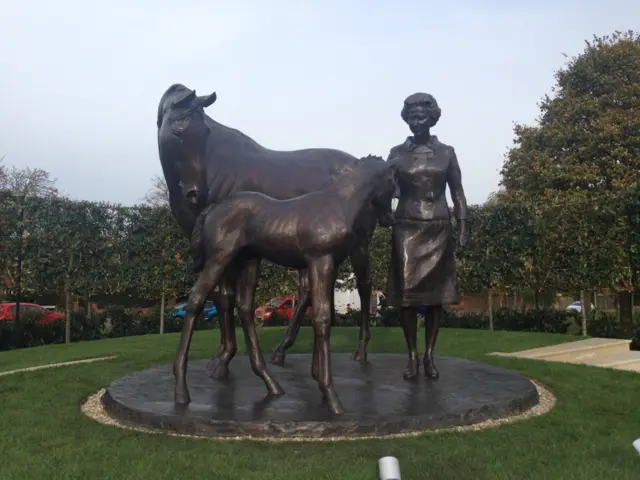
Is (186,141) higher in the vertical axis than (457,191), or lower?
higher

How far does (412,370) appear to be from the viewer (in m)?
6.18

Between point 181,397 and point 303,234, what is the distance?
1810mm

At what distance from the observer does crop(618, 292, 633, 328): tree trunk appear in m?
16.4

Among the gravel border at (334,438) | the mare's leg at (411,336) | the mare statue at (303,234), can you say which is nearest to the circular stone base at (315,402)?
the gravel border at (334,438)

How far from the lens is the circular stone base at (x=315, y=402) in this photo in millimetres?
4273

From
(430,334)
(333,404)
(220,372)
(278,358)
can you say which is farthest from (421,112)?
(220,372)

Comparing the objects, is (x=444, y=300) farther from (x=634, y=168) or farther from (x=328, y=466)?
(x=634, y=168)

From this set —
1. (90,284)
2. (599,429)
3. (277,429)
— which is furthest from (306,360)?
(90,284)

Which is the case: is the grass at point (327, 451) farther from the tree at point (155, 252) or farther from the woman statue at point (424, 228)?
the tree at point (155, 252)

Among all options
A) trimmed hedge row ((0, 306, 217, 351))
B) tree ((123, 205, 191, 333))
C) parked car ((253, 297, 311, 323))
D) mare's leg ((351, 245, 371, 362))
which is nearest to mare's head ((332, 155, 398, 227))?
mare's leg ((351, 245, 371, 362))

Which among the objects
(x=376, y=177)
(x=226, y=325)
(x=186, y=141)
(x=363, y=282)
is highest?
(x=186, y=141)

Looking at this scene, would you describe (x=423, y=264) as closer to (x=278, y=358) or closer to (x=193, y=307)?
(x=278, y=358)

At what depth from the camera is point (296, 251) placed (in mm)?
4738

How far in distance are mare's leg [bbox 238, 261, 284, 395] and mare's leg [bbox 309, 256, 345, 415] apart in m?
0.78
